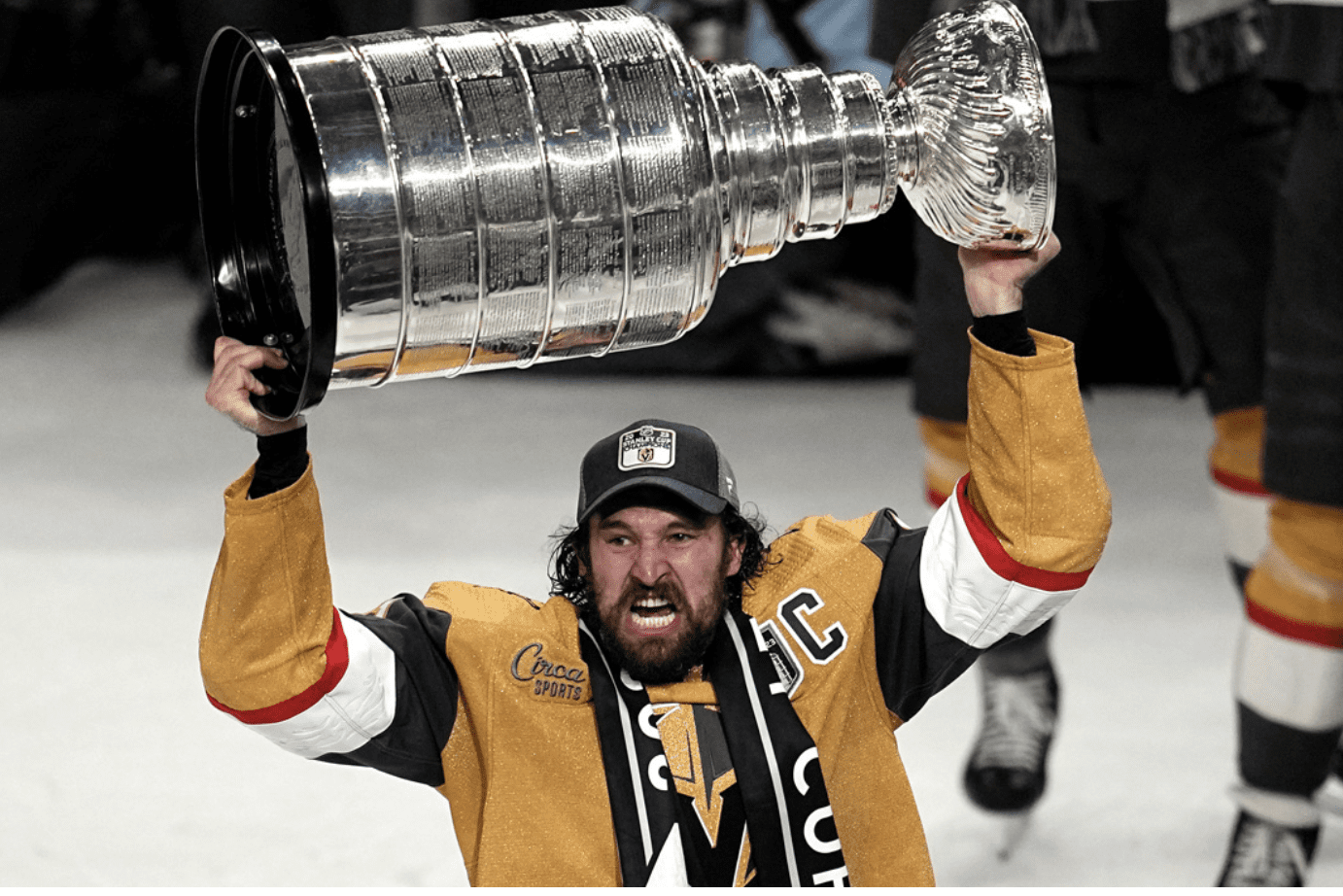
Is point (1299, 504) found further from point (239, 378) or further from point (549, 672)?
point (239, 378)

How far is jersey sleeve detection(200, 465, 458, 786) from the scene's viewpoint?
1301 millimetres

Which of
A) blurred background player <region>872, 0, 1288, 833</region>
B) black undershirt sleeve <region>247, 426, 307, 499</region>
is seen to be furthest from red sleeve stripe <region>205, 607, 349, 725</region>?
blurred background player <region>872, 0, 1288, 833</region>

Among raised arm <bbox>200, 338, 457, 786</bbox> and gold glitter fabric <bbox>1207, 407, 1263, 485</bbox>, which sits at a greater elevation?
raised arm <bbox>200, 338, 457, 786</bbox>

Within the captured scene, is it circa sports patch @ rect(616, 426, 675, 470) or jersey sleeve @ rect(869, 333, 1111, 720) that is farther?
circa sports patch @ rect(616, 426, 675, 470)

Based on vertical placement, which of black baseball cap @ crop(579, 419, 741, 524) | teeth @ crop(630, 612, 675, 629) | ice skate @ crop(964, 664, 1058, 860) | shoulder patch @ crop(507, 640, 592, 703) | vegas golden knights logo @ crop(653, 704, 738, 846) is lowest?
ice skate @ crop(964, 664, 1058, 860)

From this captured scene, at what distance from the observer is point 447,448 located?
149 inches

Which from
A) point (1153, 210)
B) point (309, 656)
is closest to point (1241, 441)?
point (1153, 210)

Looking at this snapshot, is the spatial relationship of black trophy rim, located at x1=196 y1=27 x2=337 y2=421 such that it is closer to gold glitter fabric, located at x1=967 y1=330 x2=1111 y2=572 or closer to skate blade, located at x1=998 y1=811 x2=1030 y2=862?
gold glitter fabric, located at x1=967 y1=330 x2=1111 y2=572

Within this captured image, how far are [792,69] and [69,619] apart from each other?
2.11 metres

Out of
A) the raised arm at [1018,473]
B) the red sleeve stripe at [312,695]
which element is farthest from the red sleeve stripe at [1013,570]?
Answer: the red sleeve stripe at [312,695]

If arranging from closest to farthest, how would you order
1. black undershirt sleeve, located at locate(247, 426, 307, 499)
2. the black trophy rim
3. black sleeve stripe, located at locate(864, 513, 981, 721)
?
the black trophy rim → black undershirt sleeve, located at locate(247, 426, 307, 499) → black sleeve stripe, located at locate(864, 513, 981, 721)

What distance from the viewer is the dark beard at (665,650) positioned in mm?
1418

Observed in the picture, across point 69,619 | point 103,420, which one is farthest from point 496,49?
point 103,420

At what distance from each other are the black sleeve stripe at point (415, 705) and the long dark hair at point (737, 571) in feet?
0.39
